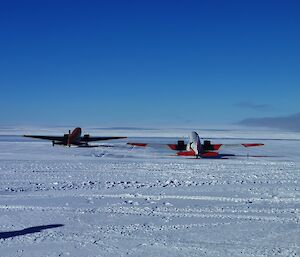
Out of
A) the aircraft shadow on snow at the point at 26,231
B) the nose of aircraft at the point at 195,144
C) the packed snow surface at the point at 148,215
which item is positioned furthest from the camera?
the nose of aircraft at the point at 195,144

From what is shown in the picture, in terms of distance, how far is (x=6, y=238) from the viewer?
9320mm

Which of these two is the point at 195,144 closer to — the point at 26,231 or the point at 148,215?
the point at 148,215

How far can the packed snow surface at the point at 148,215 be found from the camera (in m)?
8.91

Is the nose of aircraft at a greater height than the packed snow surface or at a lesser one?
greater

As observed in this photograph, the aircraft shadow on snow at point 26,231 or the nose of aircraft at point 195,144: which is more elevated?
the nose of aircraft at point 195,144

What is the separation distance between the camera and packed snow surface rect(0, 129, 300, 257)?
8.91m

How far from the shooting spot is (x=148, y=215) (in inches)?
464

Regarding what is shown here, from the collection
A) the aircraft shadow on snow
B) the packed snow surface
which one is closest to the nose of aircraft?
the packed snow surface

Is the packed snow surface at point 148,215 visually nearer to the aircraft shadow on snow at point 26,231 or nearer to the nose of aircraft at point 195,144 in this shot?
the aircraft shadow on snow at point 26,231

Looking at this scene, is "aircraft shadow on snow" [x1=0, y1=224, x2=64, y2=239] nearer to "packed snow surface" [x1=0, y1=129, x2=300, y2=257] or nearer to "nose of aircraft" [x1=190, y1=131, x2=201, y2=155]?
"packed snow surface" [x1=0, y1=129, x2=300, y2=257]

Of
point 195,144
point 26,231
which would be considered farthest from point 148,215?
point 195,144

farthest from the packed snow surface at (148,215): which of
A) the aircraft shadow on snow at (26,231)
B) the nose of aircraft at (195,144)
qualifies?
the nose of aircraft at (195,144)

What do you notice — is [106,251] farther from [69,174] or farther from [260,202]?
[69,174]

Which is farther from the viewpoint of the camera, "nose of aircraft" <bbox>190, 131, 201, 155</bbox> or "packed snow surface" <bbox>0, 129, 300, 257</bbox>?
"nose of aircraft" <bbox>190, 131, 201, 155</bbox>
